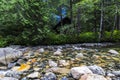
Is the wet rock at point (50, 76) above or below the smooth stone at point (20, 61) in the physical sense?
above

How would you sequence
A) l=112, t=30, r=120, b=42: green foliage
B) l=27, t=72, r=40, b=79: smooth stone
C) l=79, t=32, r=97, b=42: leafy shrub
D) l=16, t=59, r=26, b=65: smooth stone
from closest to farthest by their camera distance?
1. l=27, t=72, r=40, b=79: smooth stone
2. l=16, t=59, r=26, b=65: smooth stone
3. l=79, t=32, r=97, b=42: leafy shrub
4. l=112, t=30, r=120, b=42: green foliage

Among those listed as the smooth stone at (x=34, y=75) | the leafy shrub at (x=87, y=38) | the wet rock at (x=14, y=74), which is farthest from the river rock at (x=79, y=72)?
the leafy shrub at (x=87, y=38)

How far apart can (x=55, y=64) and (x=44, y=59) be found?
82 cm

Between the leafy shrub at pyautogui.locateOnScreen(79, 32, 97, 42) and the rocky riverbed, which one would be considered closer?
the rocky riverbed

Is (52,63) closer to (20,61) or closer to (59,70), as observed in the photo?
(59,70)

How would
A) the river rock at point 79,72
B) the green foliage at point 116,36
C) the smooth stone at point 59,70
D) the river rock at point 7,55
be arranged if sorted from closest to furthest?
the river rock at point 79,72 → the smooth stone at point 59,70 → the river rock at point 7,55 → the green foliage at point 116,36

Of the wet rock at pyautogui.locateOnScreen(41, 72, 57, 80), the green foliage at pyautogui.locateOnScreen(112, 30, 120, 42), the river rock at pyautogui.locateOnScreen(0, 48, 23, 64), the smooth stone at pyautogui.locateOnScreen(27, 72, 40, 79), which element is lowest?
the green foliage at pyautogui.locateOnScreen(112, 30, 120, 42)

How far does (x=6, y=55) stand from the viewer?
639 cm

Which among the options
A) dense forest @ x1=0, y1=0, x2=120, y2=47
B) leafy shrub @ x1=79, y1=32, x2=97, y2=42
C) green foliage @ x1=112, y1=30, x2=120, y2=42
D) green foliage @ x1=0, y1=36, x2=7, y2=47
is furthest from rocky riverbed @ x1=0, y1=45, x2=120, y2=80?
green foliage @ x1=112, y1=30, x2=120, y2=42

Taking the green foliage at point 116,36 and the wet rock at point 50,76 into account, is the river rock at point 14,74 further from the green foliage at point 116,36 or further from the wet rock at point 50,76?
the green foliage at point 116,36

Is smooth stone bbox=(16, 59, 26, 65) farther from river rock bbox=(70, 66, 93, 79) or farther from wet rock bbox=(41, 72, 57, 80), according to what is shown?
river rock bbox=(70, 66, 93, 79)

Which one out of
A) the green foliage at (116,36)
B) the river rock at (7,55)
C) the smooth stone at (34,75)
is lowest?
the green foliage at (116,36)

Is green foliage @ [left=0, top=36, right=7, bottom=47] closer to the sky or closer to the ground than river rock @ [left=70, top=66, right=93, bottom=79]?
closer to the ground

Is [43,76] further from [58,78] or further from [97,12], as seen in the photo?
[97,12]
